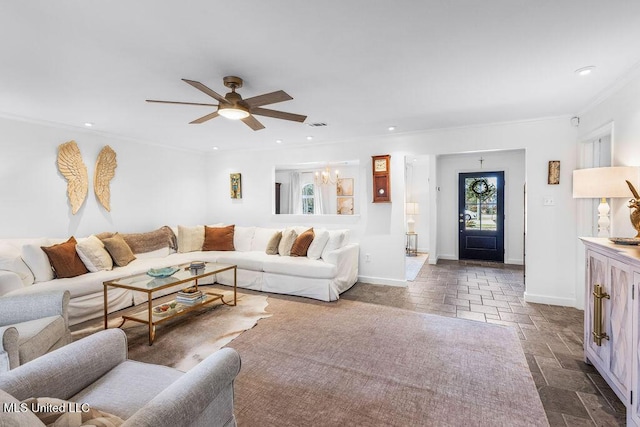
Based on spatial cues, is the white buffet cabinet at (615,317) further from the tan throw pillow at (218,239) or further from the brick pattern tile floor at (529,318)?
the tan throw pillow at (218,239)

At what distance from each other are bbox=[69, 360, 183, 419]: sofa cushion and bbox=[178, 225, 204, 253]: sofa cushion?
3751mm

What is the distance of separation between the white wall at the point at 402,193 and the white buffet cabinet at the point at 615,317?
1.64m

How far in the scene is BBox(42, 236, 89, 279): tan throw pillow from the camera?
3.40 metres

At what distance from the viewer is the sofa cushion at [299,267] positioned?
4035 millimetres

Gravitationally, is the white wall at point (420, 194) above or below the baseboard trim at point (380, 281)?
above

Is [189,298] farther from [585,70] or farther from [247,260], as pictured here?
[585,70]

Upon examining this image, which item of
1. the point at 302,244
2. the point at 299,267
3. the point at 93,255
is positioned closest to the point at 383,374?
the point at 299,267

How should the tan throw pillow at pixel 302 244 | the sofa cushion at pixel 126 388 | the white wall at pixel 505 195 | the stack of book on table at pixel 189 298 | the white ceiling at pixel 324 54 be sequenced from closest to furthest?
the sofa cushion at pixel 126 388 → the white ceiling at pixel 324 54 → the stack of book on table at pixel 189 298 → the tan throw pillow at pixel 302 244 → the white wall at pixel 505 195

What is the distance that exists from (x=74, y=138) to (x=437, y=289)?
5714mm

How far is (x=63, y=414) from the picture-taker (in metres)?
0.93

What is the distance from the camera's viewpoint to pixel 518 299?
13.4ft

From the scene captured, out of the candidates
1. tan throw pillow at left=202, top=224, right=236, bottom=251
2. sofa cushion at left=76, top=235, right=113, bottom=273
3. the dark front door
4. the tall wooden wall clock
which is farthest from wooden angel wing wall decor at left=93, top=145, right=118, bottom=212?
the dark front door

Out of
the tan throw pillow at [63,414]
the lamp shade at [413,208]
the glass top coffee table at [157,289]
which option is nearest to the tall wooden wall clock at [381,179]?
the glass top coffee table at [157,289]

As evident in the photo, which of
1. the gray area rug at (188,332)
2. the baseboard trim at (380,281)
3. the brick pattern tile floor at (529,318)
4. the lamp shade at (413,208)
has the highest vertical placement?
the lamp shade at (413,208)
